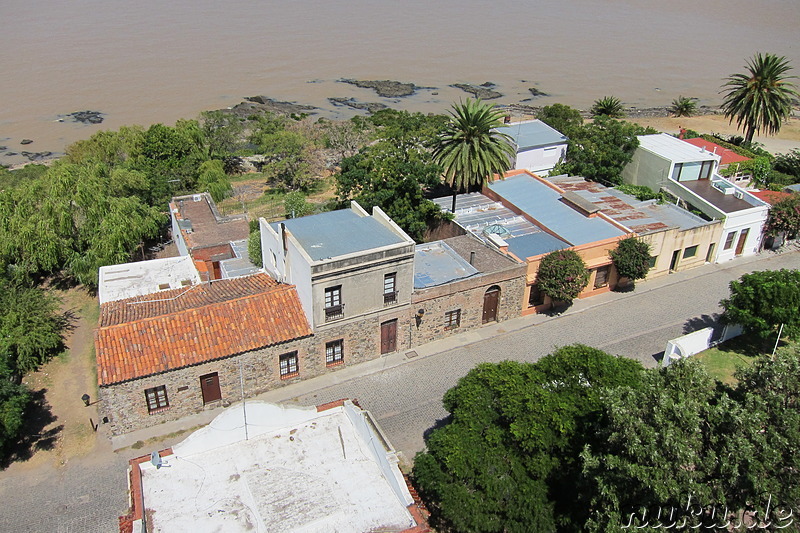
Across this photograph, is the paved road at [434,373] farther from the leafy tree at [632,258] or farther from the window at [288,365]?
the leafy tree at [632,258]

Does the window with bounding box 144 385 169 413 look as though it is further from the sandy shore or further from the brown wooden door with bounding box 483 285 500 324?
the sandy shore

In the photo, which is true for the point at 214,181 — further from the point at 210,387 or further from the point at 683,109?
the point at 683,109

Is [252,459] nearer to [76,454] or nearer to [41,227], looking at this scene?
[76,454]

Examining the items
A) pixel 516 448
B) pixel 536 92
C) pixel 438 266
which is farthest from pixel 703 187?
pixel 536 92

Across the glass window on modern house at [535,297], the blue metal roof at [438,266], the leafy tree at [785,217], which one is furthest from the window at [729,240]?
the blue metal roof at [438,266]

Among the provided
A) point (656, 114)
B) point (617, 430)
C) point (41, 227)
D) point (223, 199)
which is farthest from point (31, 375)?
point (656, 114)
